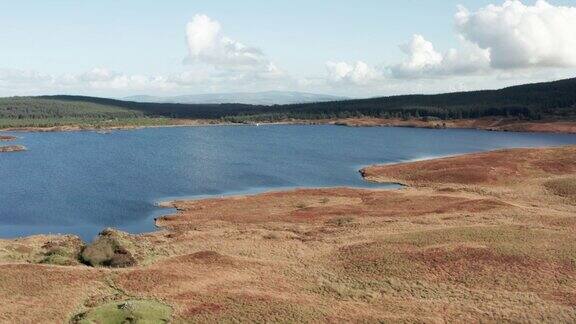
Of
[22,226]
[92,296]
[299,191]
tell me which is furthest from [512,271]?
[22,226]

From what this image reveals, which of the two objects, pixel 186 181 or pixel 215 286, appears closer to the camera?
pixel 215 286

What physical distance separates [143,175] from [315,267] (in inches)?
3169

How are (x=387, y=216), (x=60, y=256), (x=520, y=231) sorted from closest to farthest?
(x=60, y=256) < (x=520, y=231) < (x=387, y=216)

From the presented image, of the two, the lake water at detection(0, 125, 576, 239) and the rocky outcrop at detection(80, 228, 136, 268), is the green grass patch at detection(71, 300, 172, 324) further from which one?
the lake water at detection(0, 125, 576, 239)

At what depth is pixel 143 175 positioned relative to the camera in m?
125

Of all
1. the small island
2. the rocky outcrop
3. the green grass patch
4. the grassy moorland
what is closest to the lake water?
the small island

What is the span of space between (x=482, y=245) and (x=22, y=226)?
202 ft

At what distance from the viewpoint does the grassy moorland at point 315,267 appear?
40969 millimetres

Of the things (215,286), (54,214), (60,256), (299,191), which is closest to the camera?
(215,286)

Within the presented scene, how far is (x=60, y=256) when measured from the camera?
54.3m

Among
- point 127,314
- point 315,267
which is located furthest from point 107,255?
point 315,267

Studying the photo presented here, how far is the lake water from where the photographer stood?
280ft

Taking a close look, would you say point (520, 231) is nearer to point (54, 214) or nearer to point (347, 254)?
point (347, 254)

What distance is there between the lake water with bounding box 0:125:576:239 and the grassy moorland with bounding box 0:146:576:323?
539 inches
